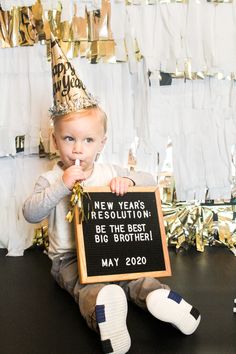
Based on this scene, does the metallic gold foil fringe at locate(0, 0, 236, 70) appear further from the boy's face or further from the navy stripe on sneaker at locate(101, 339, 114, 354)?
the navy stripe on sneaker at locate(101, 339, 114, 354)

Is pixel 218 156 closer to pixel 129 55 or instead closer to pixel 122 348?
pixel 129 55

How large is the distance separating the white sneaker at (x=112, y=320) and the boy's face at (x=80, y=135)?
0.39 meters

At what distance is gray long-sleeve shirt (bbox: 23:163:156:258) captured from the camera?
1281mm

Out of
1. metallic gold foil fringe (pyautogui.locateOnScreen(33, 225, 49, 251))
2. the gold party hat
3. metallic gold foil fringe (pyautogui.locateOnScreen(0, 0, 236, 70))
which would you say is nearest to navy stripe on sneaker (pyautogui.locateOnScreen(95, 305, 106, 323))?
the gold party hat

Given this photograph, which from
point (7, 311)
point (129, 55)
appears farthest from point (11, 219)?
point (129, 55)

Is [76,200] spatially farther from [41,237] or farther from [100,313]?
[41,237]

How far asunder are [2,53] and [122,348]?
3.71 feet

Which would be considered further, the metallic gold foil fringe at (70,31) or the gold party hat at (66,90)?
the metallic gold foil fringe at (70,31)

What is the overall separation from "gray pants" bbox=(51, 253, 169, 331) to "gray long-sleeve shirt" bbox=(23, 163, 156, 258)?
0.04m

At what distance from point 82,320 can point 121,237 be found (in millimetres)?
252

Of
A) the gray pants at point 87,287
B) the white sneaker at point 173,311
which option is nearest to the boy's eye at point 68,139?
the gray pants at point 87,287

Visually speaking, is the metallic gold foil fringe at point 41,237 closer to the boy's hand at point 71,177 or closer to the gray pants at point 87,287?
the gray pants at point 87,287

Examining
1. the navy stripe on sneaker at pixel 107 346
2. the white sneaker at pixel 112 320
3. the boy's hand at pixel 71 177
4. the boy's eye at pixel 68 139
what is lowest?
the navy stripe on sneaker at pixel 107 346

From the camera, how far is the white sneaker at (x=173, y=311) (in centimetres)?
105
